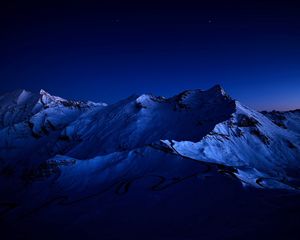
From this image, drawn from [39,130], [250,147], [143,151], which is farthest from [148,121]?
[39,130]

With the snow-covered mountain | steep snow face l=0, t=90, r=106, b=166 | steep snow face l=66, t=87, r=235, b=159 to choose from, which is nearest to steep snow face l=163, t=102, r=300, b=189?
the snow-covered mountain

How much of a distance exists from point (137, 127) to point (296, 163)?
5122 cm

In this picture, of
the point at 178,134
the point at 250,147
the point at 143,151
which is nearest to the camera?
the point at 143,151

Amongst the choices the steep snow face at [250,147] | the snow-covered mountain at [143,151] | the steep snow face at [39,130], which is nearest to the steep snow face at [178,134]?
the steep snow face at [250,147]

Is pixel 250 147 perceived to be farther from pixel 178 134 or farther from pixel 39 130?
pixel 39 130

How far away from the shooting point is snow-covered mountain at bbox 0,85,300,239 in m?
39.1

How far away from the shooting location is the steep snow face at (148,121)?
85.0 metres

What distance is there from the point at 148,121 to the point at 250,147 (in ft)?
133

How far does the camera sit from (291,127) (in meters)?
96.9

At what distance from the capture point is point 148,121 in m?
97.3

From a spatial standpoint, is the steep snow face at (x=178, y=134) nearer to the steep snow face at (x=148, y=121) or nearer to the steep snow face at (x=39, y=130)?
the steep snow face at (x=148, y=121)

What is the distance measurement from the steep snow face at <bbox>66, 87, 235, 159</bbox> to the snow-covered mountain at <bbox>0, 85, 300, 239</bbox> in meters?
0.38

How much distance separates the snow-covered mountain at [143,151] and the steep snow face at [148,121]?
38 centimetres

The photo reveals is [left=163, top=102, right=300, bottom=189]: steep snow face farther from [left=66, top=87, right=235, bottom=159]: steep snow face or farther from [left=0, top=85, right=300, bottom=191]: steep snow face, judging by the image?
[left=66, top=87, right=235, bottom=159]: steep snow face
